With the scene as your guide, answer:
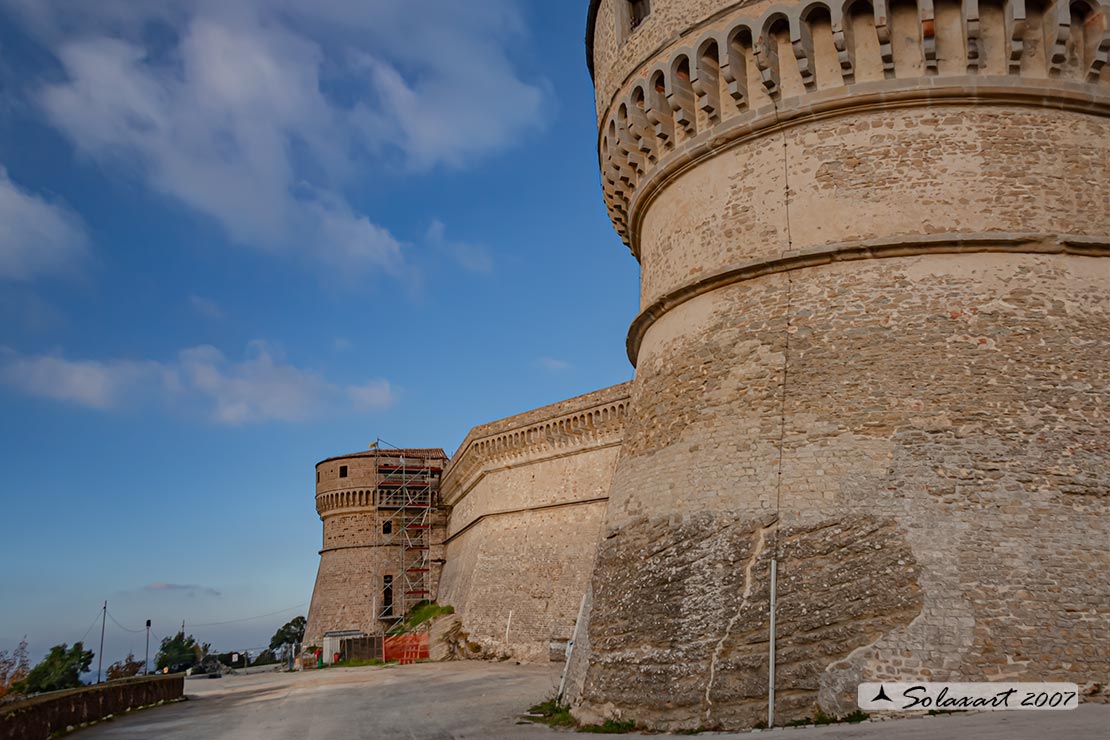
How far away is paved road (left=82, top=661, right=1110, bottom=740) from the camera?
598cm

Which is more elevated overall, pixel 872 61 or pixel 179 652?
pixel 872 61

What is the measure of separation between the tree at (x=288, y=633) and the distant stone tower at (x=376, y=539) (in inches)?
1085

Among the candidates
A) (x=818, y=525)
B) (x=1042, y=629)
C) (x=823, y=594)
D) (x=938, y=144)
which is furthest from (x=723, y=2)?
(x=1042, y=629)

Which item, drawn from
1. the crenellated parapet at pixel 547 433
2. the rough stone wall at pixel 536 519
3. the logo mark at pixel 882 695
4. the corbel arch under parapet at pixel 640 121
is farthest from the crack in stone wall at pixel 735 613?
the crenellated parapet at pixel 547 433

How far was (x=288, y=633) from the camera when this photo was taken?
62.7 metres

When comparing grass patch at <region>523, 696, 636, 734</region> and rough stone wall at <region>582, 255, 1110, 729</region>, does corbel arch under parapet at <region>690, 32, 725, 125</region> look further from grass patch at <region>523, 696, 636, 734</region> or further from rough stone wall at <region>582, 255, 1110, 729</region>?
grass patch at <region>523, 696, 636, 734</region>

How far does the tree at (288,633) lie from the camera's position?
203 ft

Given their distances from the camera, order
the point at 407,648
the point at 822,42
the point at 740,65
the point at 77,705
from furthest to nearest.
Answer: the point at 407,648
the point at 77,705
the point at 740,65
the point at 822,42

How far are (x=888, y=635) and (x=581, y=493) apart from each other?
1537 cm

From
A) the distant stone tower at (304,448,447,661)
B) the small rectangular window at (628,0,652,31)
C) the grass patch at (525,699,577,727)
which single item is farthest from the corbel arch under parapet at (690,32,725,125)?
the distant stone tower at (304,448,447,661)

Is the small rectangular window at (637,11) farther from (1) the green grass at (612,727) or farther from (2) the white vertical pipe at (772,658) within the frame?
(1) the green grass at (612,727)

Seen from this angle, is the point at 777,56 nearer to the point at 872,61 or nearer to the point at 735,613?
the point at 872,61

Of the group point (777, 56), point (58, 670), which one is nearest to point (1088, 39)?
point (777, 56)

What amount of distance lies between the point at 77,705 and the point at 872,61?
1423cm
